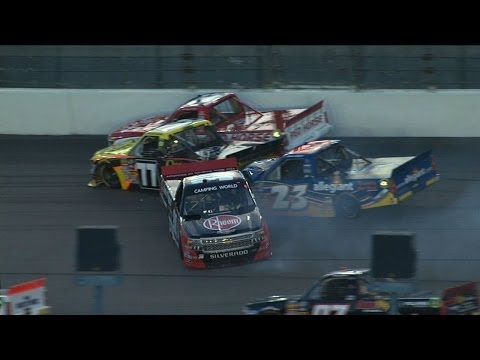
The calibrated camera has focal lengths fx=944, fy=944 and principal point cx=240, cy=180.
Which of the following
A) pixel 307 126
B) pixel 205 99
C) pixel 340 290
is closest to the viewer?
pixel 340 290

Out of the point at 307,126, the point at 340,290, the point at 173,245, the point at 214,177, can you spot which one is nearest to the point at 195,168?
the point at 214,177

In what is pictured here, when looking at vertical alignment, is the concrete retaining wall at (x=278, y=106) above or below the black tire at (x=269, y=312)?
above

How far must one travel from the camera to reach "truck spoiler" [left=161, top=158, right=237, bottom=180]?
1478 centimetres

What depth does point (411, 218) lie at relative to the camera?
14969 mm

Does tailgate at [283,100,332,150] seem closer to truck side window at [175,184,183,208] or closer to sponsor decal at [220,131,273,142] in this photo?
sponsor decal at [220,131,273,142]

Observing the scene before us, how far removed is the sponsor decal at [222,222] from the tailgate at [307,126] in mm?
4090

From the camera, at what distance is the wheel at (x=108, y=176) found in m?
17.0

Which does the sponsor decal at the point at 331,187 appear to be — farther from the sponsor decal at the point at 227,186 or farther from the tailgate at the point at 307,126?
the tailgate at the point at 307,126

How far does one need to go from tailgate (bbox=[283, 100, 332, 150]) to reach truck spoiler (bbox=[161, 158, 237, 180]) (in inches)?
95.5

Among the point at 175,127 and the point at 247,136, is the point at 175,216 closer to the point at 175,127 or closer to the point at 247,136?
the point at 175,127

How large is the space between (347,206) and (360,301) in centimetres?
434

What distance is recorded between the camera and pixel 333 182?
48.4ft

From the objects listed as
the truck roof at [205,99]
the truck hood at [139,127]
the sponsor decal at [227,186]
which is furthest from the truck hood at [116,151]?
the sponsor decal at [227,186]

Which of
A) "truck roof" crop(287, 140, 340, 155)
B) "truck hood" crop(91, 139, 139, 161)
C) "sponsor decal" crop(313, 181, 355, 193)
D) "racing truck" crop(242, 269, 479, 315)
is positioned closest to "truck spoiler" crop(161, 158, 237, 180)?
"truck roof" crop(287, 140, 340, 155)
